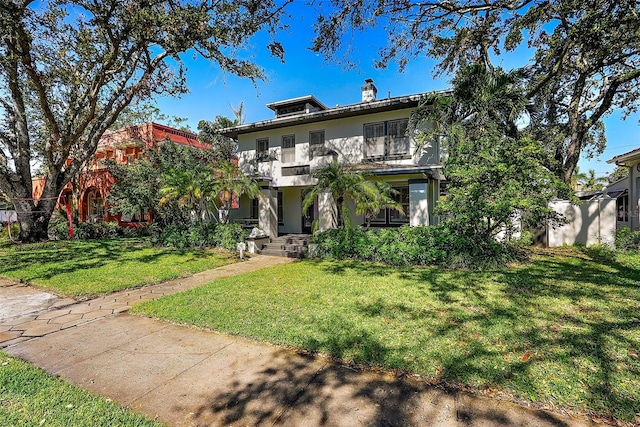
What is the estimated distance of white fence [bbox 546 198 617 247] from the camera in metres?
11.0

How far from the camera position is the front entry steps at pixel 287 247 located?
11.9 metres

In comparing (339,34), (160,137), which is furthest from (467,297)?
(160,137)

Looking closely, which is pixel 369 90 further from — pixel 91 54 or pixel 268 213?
pixel 91 54

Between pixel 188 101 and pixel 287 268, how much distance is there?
9.92 metres

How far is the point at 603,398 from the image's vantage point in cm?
284

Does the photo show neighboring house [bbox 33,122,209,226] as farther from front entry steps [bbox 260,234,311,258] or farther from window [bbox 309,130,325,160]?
front entry steps [bbox 260,234,311,258]

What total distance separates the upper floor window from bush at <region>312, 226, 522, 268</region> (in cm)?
449

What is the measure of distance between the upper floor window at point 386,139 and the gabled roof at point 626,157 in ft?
30.8

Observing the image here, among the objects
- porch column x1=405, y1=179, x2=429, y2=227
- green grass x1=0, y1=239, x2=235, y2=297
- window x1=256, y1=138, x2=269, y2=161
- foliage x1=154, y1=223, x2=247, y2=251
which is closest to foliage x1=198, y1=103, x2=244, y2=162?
window x1=256, y1=138, x2=269, y2=161

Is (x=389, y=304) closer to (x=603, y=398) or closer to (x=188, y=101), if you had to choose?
(x=603, y=398)

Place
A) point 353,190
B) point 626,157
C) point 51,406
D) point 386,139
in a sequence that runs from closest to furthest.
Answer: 1. point 51,406
2. point 353,190
3. point 626,157
4. point 386,139

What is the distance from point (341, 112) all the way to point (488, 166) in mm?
7196

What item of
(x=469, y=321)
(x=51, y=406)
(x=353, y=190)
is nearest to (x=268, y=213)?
(x=353, y=190)

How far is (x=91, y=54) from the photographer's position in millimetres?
10195
